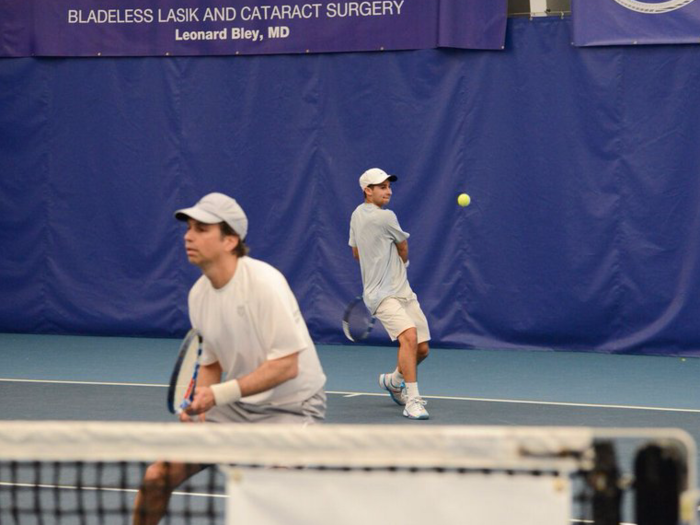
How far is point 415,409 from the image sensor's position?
847cm

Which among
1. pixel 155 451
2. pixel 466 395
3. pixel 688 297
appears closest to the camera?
pixel 155 451

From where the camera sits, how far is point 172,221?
13.1 metres

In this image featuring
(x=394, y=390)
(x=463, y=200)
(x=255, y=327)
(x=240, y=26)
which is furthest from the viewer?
(x=240, y=26)

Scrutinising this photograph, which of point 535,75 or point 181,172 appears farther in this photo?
point 181,172

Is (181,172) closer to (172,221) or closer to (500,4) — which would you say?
(172,221)

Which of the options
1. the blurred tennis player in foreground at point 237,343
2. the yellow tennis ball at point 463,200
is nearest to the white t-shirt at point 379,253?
the yellow tennis ball at point 463,200

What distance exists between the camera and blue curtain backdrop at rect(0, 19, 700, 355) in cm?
1170

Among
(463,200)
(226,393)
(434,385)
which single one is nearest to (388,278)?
(434,385)

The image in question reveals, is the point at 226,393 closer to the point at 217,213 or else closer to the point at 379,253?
the point at 217,213

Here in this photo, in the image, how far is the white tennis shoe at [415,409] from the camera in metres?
8.44

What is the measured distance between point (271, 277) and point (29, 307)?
31.7 feet

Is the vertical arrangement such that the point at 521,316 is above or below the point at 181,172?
below

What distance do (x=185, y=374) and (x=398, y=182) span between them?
778cm

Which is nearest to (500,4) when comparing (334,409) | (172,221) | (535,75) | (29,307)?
(535,75)
